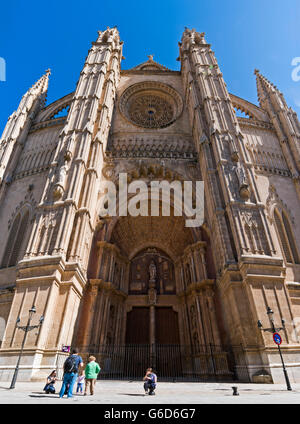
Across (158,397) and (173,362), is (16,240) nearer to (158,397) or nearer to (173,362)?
(173,362)

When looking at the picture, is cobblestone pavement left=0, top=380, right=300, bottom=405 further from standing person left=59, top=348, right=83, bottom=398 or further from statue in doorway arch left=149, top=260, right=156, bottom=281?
statue in doorway arch left=149, top=260, right=156, bottom=281

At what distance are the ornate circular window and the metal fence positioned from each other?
1940 centimetres

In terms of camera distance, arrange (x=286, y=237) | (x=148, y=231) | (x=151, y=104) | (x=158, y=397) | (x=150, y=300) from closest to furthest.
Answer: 1. (x=158, y=397)
2. (x=286, y=237)
3. (x=150, y=300)
4. (x=148, y=231)
5. (x=151, y=104)

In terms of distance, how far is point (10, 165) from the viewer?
63.9ft

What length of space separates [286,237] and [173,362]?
415 inches

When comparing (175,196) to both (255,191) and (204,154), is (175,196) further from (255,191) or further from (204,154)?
(255,191)

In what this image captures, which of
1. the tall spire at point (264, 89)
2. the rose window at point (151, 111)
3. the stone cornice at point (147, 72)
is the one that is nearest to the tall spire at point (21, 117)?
the stone cornice at point (147, 72)

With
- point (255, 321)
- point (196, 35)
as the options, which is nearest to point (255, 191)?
point (255, 321)

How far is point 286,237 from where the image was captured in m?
16.2

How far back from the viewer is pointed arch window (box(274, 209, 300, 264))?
50.8 ft

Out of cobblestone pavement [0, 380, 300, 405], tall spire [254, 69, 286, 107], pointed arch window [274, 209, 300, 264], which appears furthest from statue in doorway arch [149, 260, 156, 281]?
tall spire [254, 69, 286, 107]

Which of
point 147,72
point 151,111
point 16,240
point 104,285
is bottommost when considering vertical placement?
point 104,285

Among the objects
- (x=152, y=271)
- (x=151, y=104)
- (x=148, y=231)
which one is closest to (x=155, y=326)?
(x=152, y=271)

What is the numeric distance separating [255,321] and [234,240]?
414cm
